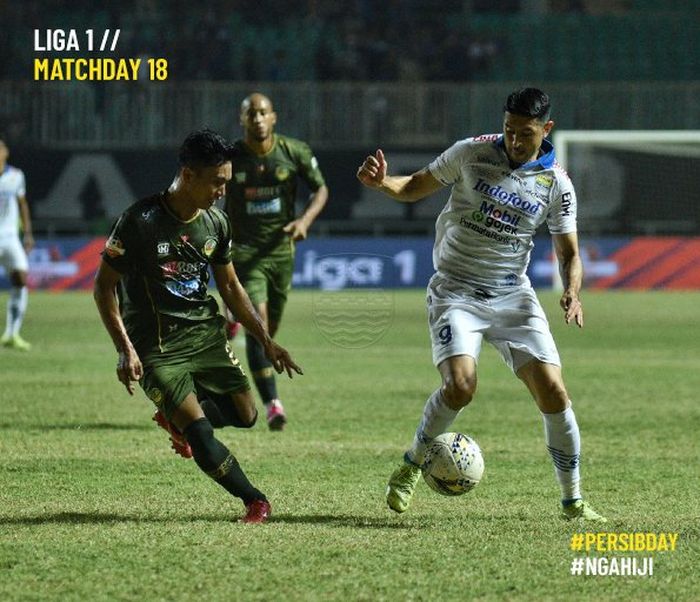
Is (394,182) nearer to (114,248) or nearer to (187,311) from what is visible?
(187,311)

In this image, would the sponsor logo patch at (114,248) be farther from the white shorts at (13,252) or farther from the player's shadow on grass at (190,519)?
the white shorts at (13,252)

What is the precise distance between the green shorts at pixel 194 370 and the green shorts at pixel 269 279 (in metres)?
3.93

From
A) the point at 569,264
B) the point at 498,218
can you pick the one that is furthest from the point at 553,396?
the point at 498,218

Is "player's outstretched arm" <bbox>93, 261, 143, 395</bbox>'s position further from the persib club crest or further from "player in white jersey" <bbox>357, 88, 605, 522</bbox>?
"player in white jersey" <bbox>357, 88, 605, 522</bbox>

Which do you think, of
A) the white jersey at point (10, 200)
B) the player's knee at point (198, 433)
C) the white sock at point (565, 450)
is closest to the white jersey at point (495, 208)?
the white sock at point (565, 450)

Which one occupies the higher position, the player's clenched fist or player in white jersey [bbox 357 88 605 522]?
the player's clenched fist

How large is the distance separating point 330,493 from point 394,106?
76.8 ft

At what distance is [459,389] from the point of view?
677cm

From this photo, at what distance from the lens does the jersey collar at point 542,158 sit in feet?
22.9

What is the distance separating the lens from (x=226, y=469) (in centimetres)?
663

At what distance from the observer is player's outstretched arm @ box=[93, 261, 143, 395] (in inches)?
256

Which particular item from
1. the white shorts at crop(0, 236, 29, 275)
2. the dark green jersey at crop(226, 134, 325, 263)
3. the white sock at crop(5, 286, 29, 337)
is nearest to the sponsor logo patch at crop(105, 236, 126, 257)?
the dark green jersey at crop(226, 134, 325, 263)

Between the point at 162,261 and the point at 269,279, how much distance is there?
441cm

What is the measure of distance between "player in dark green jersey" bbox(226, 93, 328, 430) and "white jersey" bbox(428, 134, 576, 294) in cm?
405
